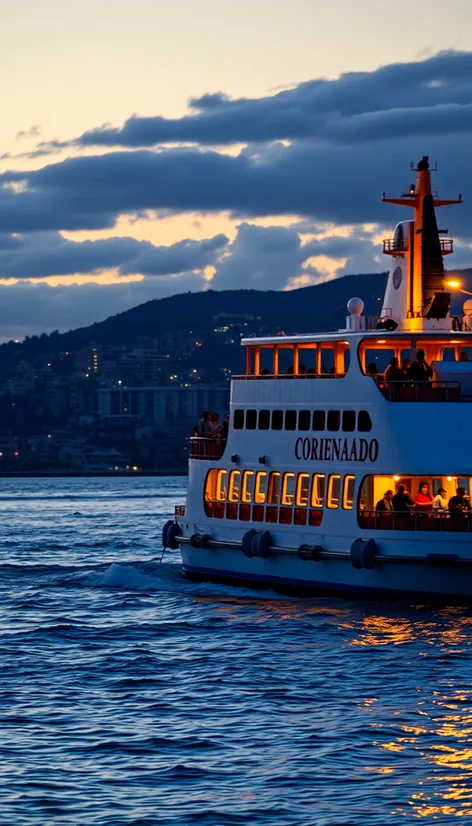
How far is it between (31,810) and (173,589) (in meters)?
23.3

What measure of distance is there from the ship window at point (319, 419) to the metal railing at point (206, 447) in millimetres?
5063

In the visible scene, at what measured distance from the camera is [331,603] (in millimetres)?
35625

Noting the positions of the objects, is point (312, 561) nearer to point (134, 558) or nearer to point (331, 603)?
point (331, 603)

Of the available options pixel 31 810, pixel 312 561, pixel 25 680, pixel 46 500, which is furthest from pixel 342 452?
pixel 46 500

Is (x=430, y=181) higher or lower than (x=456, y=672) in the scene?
higher

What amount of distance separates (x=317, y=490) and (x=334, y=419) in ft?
6.29

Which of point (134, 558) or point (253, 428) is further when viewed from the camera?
point (134, 558)

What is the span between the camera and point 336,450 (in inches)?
1403

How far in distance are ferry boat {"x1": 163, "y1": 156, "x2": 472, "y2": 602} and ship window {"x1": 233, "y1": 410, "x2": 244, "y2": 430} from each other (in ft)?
0.22

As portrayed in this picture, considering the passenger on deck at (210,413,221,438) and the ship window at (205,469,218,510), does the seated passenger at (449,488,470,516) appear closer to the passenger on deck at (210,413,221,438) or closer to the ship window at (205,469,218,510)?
the ship window at (205,469,218,510)

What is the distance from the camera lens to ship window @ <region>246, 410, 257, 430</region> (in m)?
39.4

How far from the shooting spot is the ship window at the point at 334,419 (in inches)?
1400

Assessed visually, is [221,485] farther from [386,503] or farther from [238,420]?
[386,503]

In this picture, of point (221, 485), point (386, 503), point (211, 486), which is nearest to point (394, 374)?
point (386, 503)
